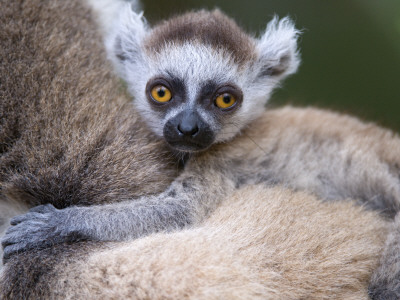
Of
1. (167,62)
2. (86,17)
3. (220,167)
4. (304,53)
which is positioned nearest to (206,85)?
(167,62)

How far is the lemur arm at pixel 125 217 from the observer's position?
1.82 metres

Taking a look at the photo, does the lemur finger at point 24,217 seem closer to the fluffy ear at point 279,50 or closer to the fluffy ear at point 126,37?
the fluffy ear at point 126,37

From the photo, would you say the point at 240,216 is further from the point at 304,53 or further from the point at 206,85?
the point at 304,53

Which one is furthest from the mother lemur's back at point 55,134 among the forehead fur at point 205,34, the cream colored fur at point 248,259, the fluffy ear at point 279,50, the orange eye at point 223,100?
the fluffy ear at point 279,50

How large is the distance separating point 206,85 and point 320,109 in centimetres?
103

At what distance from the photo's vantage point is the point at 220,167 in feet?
8.43

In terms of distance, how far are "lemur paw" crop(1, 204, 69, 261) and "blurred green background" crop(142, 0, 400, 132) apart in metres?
1.78

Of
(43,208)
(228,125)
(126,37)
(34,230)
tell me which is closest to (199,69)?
(228,125)

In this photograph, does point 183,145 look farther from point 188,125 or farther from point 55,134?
point 55,134

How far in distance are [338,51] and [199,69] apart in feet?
4.48

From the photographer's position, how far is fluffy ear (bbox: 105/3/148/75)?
9.64 feet

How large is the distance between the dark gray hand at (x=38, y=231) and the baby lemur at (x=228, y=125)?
0.39 metres

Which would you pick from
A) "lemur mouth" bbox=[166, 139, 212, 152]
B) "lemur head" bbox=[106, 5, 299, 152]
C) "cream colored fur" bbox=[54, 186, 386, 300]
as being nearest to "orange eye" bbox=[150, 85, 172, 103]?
"lemur head" bbox=[106, 5, 299, 152]

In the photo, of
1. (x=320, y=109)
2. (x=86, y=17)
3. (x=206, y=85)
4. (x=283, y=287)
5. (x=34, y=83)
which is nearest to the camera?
(x=283, y=287)
